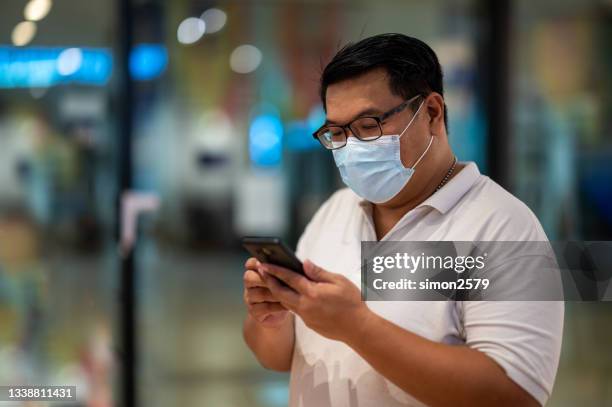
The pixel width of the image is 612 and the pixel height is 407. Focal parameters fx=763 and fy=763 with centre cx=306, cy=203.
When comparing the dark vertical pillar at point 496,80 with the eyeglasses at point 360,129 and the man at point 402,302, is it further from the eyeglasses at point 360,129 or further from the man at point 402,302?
the eyeglasses at point 360,129

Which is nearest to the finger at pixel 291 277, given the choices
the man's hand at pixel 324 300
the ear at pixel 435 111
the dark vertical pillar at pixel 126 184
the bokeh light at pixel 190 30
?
the man's hand at pixel 324 300

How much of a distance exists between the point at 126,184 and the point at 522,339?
2.58m

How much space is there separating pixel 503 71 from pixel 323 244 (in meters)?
2.37

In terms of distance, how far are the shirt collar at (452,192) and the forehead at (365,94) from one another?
0.17 m

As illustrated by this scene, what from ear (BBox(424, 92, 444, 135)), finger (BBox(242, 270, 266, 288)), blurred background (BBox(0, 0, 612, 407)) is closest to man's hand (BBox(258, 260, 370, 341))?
finger (BBox(242, 270, 266, 288))

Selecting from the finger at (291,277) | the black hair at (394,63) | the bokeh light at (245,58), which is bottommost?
the finger at (291,277)

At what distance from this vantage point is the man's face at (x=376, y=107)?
125cm

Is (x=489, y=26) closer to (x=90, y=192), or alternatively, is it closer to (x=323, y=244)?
(x=90, y=192)

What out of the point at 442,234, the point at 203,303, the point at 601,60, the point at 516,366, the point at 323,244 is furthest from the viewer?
the point at 203,303

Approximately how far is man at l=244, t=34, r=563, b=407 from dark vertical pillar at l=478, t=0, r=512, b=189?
2.18 metres

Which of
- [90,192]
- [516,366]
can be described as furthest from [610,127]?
[516,366]

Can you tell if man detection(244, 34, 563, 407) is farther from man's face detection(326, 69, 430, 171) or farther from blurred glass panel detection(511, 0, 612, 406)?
blurred glass panel detection(511, 0, 612, 406)

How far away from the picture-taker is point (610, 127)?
3424 millimetres

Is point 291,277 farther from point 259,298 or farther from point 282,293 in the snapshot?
point 259,298
